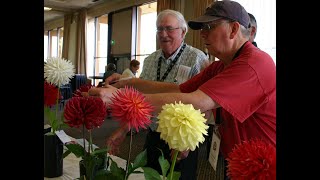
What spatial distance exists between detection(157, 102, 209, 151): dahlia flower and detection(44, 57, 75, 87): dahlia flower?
0.63 meters

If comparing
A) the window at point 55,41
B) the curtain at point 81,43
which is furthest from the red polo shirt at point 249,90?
the window at point 55,41

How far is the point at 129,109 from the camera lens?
53cm

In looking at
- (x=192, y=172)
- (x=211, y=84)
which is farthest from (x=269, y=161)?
(x=192, y=172)

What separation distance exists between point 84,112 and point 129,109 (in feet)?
0.41

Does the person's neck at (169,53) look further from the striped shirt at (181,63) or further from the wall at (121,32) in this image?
the wall at (121,32)

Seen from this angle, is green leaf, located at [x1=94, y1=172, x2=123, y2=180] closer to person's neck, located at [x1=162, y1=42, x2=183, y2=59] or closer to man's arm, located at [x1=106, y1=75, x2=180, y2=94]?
man's arm, located at [x1=106, y1=75, x2=180, y2=94]

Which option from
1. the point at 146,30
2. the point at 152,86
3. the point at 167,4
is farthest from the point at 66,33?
the point at 152,86

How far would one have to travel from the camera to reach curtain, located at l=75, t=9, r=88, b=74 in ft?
36.6

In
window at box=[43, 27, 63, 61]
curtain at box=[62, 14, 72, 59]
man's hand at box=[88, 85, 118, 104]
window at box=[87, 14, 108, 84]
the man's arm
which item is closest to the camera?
man's hand at box=[88, 85, 118, 104]

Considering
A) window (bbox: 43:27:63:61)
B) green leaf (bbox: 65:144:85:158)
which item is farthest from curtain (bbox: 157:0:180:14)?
window (bbox: 43:27:63:61)

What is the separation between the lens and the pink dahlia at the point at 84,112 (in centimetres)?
61
